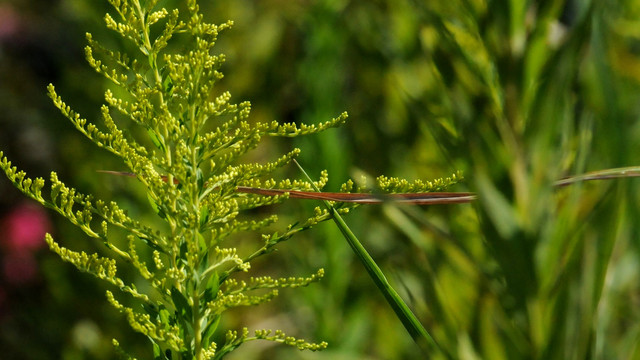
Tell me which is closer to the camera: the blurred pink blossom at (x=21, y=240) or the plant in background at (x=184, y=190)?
the plant in background at (x=184, y=190)

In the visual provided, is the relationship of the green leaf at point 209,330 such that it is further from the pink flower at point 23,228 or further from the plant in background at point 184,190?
the pink flower at point 23,228

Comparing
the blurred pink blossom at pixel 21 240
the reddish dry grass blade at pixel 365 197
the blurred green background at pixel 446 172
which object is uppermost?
the blurred pink blossom at pixel 21 240

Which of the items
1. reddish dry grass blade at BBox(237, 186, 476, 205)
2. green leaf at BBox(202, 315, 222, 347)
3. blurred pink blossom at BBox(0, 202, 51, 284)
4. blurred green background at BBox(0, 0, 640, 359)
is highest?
blurred pink blossom at BBox(0, 202, 51, 284)

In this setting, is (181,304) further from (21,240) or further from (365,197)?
(21,240)

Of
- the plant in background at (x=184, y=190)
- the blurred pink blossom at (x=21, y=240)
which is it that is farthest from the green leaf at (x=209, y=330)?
the blurred pink blossom at (x=21, y=240)

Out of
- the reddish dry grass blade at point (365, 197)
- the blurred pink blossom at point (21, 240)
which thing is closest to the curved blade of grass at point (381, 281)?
the reddish dry grass blade at point (365, 197)

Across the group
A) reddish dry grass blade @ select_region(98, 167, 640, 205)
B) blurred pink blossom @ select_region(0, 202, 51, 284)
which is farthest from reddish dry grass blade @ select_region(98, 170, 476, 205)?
blurred pink blossom @ select_region(0, 202, 51, 284)

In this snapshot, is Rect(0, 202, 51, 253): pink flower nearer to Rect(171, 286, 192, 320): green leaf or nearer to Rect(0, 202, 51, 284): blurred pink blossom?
Rect(0, 202, 51, 284): blurred pink blossom

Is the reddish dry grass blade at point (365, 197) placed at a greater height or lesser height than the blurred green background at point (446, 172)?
lesser

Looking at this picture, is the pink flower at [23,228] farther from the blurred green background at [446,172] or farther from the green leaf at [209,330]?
the green leaf at [209,330]

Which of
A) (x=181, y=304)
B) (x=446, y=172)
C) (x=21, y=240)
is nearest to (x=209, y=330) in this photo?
(x=181, y=304)
